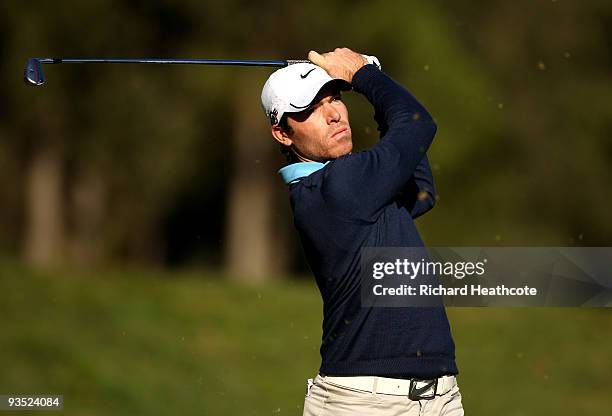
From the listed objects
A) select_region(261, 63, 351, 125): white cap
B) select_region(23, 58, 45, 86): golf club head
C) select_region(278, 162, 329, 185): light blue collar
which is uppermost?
select_region(23, 58, 45, 86): golf club head

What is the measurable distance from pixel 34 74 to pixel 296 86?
1.50 m

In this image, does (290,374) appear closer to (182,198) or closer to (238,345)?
(238,345)

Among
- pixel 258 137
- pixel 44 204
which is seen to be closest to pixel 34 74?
pixel 258 137

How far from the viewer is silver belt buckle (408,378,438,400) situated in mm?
3982

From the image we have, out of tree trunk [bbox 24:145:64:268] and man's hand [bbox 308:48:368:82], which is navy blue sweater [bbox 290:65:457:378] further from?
tree trunk [bbox 24:145:64:268]

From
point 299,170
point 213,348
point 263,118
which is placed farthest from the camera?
point 263,118

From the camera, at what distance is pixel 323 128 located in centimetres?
422

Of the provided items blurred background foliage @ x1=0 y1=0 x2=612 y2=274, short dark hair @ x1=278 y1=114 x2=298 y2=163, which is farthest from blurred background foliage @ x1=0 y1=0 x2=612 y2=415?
short dark hair @ x1=278 y1=114 x2=298 y2=163

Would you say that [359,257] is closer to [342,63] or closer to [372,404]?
[372,404]

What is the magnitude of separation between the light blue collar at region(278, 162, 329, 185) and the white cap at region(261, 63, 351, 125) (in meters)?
0.17

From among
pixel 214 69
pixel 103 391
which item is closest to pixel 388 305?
pixel 103 391

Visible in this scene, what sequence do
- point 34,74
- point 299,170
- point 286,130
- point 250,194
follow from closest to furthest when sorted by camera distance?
1. point 299,170
2. point 286,130
3. point 34,74
4. point 250,194

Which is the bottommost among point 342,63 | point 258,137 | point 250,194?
point 342,63

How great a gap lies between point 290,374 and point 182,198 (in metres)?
12.2
